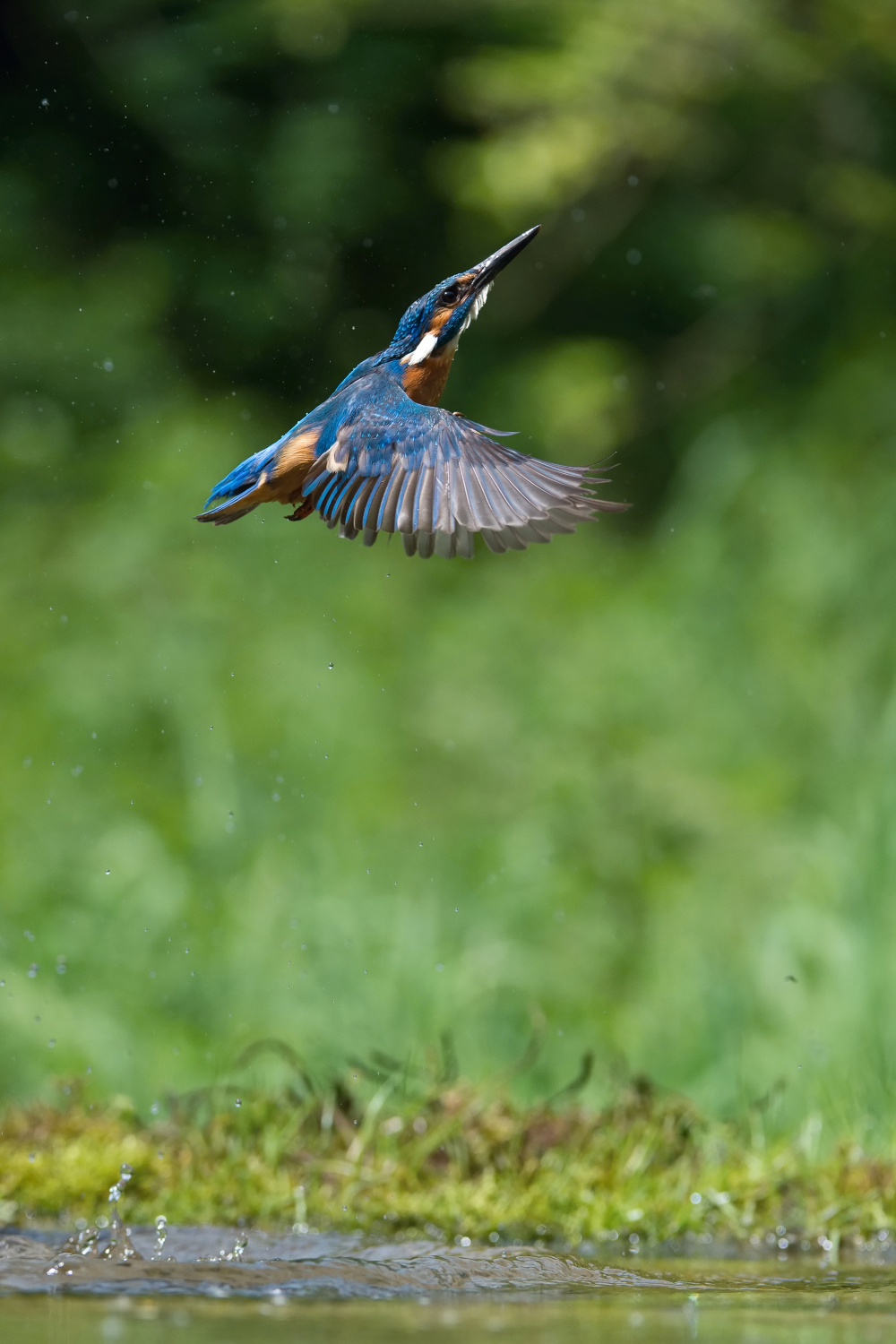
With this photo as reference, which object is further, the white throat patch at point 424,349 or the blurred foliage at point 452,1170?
the blurred foliage at point 452,1170

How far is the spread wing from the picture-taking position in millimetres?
1469

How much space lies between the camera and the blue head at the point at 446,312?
5.72 feet

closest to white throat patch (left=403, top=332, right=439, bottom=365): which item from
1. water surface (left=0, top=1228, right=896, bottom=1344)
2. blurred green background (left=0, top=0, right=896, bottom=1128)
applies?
water surface (left=0, top=1228, right=896, bottom=1344)

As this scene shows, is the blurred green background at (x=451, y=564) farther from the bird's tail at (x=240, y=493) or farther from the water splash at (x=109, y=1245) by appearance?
the bird's tail at (x=240, y=493)

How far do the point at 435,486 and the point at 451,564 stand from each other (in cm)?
477

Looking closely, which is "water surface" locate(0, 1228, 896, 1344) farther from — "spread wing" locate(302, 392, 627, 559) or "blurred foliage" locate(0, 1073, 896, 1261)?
"spread wing" locate(302, 392, 627, 559)

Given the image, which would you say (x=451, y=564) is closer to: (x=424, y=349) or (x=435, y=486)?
(x=424, y=349)

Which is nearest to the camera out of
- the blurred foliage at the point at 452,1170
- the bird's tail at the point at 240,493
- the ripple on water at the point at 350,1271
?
the bird's tail at the point at 240,493

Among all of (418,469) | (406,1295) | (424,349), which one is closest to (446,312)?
(424,349)

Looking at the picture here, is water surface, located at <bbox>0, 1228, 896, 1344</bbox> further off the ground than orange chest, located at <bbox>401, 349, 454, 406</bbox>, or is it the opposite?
orange chest, located at <bbox>401, 349, 454, 406</bbox>

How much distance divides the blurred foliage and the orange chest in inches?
54.8

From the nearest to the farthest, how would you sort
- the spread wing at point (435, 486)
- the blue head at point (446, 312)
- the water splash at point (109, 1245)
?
the spread wing at point (435, 486) < the blue head at point (446, 312) < the water splash at point (109, 1245)

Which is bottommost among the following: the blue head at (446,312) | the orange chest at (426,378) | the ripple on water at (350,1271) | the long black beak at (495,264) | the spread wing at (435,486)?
the ripple on water at (350,1271)

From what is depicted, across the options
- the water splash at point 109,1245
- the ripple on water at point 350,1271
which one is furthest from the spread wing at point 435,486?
the water splash at point 109,1245
